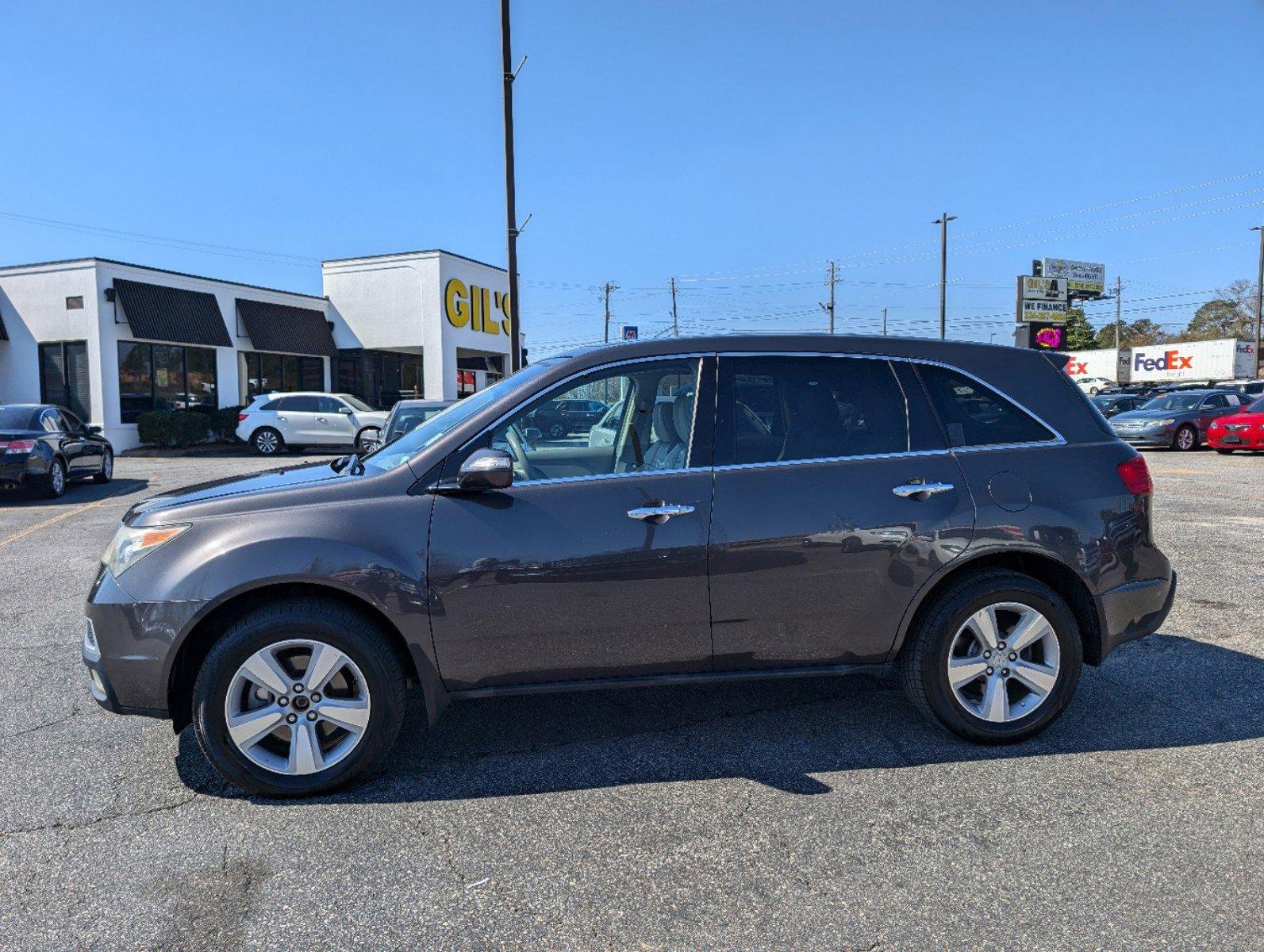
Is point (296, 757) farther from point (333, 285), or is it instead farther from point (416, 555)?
point (333, 285)

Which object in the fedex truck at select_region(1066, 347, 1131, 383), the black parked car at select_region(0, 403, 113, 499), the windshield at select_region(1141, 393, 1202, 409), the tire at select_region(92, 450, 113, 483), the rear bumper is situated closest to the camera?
the rear bumper

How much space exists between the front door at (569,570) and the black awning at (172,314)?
23895 millimetres

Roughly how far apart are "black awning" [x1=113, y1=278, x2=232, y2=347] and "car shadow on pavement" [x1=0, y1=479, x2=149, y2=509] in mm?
9775

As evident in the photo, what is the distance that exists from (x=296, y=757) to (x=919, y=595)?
2512 millimetres

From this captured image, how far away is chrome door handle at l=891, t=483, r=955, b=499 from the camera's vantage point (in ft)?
11.8

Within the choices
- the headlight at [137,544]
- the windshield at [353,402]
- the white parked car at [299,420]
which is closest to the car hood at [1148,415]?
the white parked car at [299,420]

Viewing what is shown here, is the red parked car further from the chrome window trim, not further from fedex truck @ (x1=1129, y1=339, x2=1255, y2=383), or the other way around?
fedex truck @ (x1=1129, y1=339, x2=1255, y2=383)

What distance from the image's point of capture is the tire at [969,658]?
11.9ft

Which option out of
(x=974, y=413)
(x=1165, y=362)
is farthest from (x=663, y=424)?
(x=1165, y=362)

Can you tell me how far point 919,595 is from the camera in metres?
3.61

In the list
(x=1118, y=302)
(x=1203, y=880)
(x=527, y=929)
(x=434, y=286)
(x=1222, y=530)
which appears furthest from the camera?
(x=1118, y=302)

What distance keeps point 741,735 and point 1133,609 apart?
1783 millimetres

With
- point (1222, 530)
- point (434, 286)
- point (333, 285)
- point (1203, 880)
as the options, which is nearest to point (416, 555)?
point (1203, 880)

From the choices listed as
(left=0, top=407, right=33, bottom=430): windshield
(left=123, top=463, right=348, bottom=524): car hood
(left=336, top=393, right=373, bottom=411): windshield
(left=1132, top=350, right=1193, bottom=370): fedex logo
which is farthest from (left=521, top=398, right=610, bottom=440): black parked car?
(left=1132, top=350, right=1193, bottom=370): fedex logo
